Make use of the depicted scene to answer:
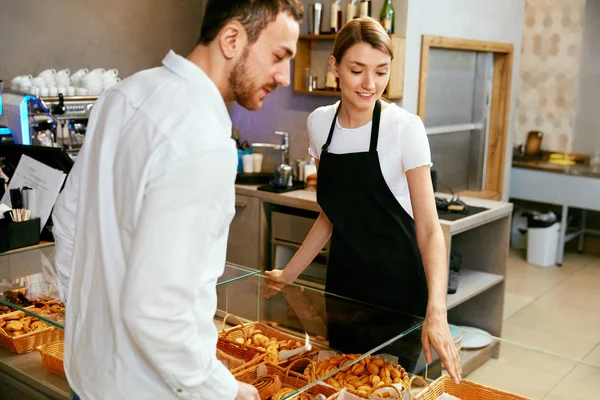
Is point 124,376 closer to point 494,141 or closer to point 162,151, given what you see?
point 162,151

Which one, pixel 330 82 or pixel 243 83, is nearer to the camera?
pixel 243 83

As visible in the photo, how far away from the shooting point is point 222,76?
129 cm

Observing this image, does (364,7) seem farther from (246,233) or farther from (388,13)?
(246,233)

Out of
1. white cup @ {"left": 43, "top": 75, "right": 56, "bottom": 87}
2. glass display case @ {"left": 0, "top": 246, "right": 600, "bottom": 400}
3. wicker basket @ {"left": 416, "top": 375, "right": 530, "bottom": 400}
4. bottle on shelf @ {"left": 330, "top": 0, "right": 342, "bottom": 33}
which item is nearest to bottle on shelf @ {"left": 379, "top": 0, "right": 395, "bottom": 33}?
bottle on shelf @ {"left": 330, "top": 0, "right": 342, "bottom": 33}

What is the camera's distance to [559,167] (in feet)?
23.0

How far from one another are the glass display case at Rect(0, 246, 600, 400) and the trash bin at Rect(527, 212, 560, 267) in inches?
196

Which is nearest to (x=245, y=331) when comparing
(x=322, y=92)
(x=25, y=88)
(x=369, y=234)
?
(x=369, y=234)

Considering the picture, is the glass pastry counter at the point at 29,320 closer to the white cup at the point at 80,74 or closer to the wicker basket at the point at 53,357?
the wicker basket at the point at 53,357

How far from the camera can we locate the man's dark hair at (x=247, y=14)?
1252mm

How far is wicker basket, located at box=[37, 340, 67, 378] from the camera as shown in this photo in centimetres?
216

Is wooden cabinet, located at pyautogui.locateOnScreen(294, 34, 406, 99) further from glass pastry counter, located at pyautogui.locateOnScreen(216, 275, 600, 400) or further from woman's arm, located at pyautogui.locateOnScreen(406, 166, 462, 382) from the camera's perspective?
glass pastry counter, located at pyautogui.locateOnScreen(216, 275, 600, 400)

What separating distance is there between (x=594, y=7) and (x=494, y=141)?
226 centimetres

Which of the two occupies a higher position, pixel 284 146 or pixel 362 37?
pixel 362 37

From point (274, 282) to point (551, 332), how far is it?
333cm
